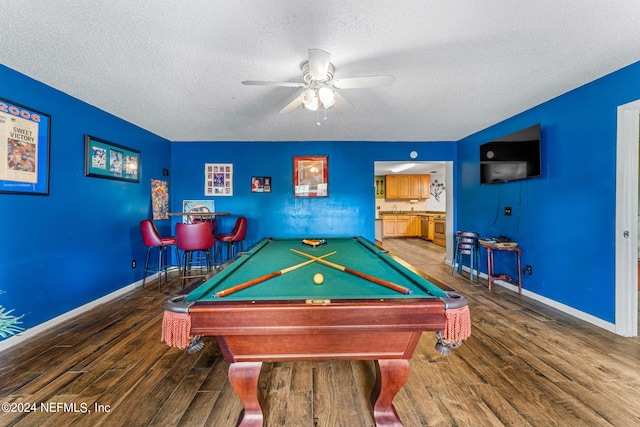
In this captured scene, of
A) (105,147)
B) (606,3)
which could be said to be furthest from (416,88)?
(105,147)

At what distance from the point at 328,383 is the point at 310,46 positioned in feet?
7.70

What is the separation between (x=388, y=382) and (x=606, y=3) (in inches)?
96.5

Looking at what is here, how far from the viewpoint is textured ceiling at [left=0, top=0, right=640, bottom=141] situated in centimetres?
155

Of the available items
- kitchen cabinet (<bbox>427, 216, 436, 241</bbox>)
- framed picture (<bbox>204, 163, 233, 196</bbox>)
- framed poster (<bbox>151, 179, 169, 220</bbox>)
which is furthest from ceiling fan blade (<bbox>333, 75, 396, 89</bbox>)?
kitchen cabinet (<bbox>427, 216, 436, 241</bbox>)

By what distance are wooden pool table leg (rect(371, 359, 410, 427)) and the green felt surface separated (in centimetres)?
34

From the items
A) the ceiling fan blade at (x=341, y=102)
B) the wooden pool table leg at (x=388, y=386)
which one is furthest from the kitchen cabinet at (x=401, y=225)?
the wooden pool table leg at (x=388, y=386)

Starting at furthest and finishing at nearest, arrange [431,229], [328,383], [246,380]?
1. [431,229]
2. [328,383]
3. [246,380]

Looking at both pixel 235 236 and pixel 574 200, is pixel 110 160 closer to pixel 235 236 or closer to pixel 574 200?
pixel 235 236

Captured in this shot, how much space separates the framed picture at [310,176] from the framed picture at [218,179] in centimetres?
119

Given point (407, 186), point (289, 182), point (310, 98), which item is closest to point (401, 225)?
point (407, 186)

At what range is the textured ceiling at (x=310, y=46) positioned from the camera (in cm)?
155

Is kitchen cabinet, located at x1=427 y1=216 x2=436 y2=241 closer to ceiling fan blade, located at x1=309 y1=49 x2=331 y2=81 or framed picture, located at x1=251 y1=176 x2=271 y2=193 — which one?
framed picture, located at x1=251 y1=176 x2=271 y2=193

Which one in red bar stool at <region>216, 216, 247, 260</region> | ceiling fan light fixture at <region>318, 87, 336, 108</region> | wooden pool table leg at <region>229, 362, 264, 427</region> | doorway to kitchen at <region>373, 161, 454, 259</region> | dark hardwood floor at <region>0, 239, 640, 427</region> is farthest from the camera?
doorway to kitchen at <region>373, 161, 454, 259</region>

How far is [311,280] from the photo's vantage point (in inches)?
60.9
